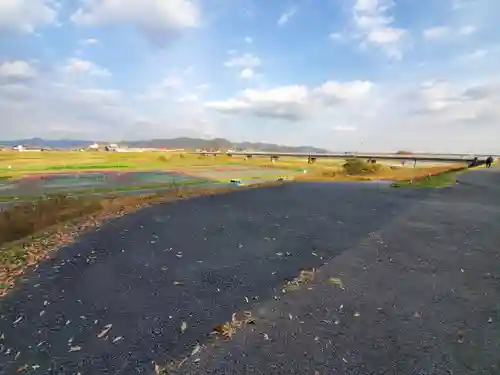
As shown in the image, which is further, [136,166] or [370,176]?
[136,166]

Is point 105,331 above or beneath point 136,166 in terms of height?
beneath

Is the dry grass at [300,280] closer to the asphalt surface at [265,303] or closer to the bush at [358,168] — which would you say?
the asphalt surface at [265,303]

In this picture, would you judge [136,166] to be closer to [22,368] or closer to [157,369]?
[22,368]

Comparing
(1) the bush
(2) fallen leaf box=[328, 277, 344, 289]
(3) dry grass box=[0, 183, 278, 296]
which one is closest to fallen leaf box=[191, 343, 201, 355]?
(2) fallen leaf box=[328, 277, 344, 289]

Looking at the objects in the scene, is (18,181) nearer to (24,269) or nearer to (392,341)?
(24,269)

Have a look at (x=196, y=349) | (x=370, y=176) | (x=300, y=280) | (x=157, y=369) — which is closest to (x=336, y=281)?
(x=300, y=280)

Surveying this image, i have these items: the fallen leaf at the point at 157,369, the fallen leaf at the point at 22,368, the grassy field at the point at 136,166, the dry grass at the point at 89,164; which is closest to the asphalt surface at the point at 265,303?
the fallen leaf at the point at 22,368

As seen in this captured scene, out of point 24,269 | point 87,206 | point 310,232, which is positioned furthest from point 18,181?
point 310,232
